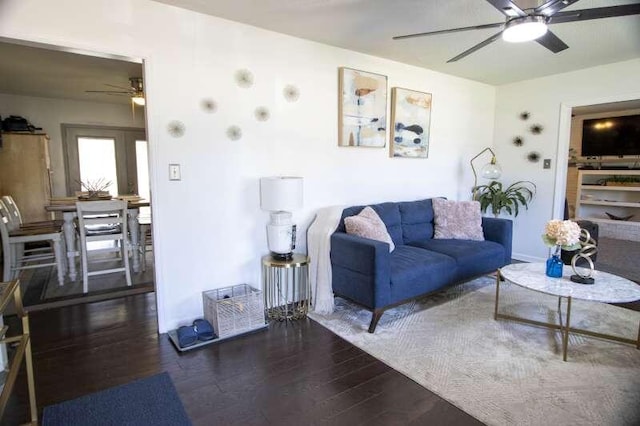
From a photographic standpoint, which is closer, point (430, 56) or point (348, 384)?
point (348, 384)

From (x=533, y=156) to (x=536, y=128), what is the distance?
0.37 metres

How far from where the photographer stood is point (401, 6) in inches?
99.7

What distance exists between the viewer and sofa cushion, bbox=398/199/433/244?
3.84 meters

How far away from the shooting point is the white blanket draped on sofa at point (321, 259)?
3.12 metres

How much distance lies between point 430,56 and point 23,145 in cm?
571

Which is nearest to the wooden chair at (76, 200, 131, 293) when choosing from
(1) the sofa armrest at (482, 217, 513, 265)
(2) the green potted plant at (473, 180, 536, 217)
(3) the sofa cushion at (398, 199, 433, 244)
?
(3) the sofa cushion at (398, 199, 433, 244)

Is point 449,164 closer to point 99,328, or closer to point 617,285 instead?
point 617,285

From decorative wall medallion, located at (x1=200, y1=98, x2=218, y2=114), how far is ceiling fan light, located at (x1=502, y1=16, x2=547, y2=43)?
2092mm

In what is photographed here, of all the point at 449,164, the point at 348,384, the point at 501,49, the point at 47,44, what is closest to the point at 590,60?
the point at 501,49

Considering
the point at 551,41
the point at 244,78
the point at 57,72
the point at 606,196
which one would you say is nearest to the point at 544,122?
the point at 551,41

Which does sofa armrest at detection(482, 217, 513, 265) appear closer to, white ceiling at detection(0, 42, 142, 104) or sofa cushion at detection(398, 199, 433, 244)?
sofa cushion at detection(398, 199, 433, 244)

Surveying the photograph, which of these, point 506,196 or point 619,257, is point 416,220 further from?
point 619,257

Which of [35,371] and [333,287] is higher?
[333,287]

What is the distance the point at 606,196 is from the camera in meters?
6.93
